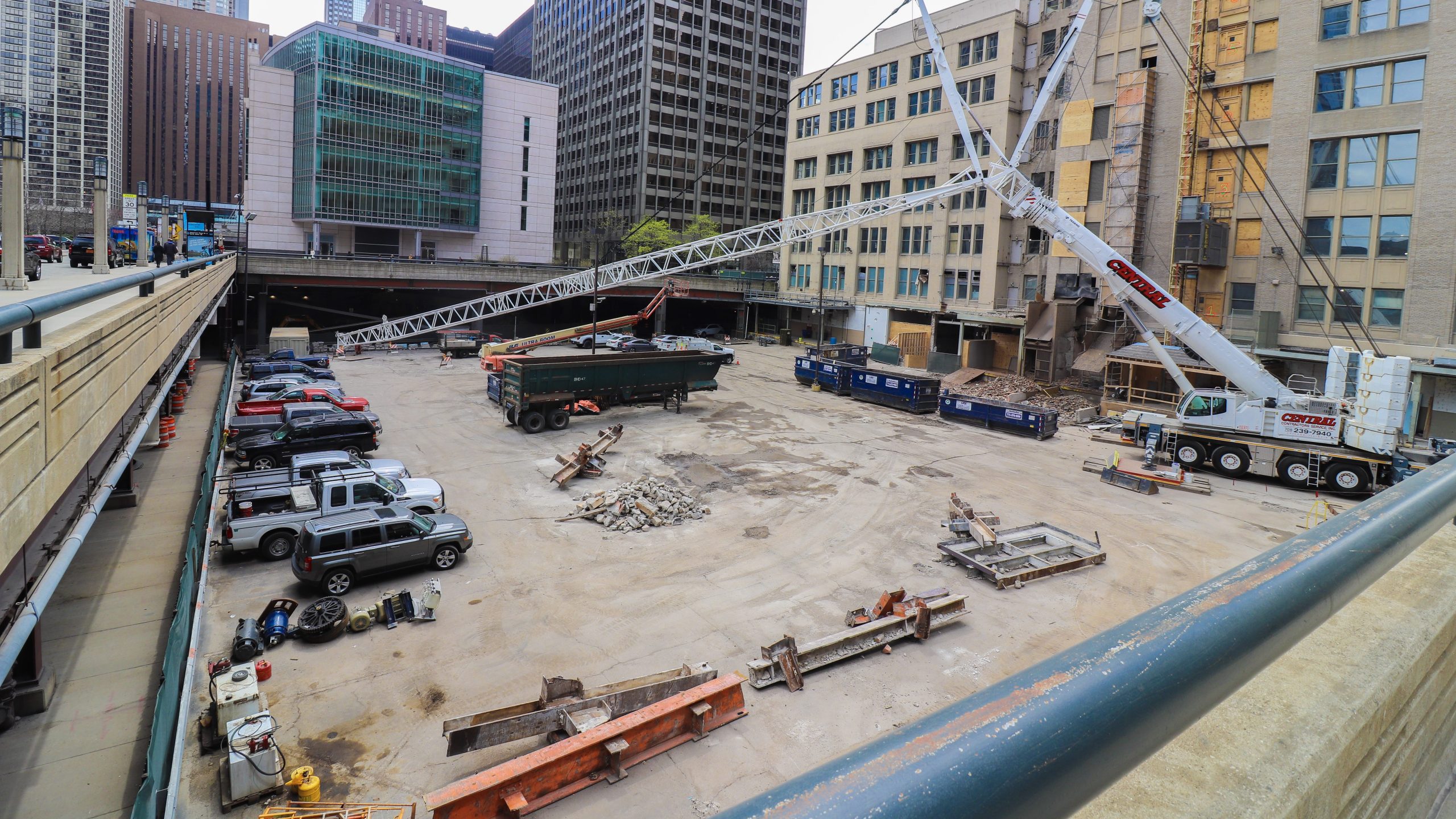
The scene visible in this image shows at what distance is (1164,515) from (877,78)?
54.1 meters

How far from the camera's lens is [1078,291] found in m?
51.9

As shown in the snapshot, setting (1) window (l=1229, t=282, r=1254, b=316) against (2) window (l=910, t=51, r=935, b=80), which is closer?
(1) window (l=1229, t=282, r=1254, b=316)

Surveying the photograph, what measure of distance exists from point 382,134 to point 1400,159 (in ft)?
258

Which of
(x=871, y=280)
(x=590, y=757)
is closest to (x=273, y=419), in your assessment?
(x=590, y=757)

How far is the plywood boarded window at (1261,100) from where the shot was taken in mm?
41688

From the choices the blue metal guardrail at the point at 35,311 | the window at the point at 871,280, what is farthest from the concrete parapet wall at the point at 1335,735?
the window at the point at 871,280

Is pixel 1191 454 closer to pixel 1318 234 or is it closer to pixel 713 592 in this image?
pixel 1318 234

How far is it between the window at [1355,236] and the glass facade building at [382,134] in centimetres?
7497

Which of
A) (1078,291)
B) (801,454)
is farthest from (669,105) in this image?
(801,454)

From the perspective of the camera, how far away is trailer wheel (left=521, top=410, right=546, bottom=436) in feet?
113

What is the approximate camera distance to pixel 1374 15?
37.6 metres

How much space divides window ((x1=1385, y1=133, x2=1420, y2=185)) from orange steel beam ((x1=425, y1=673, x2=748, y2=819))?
40629mm

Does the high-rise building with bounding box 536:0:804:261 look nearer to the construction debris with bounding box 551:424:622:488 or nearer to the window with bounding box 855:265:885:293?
the window with bounding box 855:265:885:293

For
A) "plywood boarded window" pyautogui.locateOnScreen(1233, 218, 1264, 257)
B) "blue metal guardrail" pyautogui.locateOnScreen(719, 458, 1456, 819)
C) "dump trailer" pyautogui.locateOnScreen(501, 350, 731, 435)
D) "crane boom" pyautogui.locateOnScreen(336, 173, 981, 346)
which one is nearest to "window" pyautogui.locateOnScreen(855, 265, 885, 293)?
"crane boom" pyautogui.locateOnScreen(336, 173, 981, 346)
